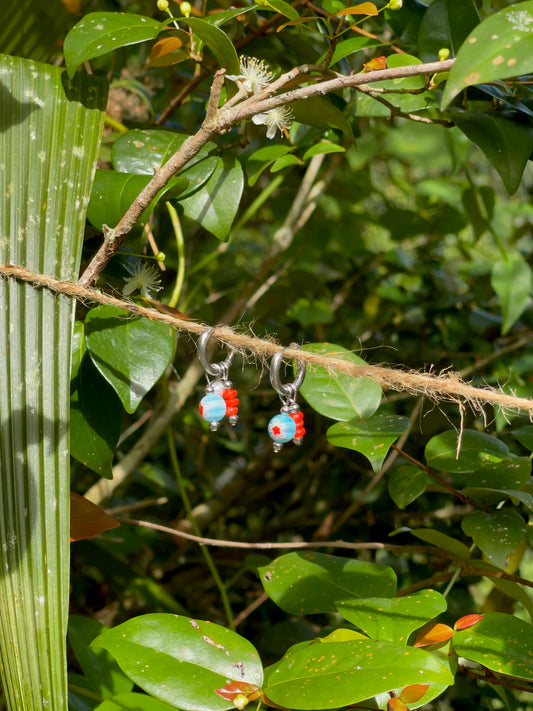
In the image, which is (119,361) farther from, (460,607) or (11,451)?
(460,607)

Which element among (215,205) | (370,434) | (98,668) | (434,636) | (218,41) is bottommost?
(98,668)

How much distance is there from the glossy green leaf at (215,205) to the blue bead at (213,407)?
0.53 feet

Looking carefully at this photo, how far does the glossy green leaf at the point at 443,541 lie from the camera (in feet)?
1.67

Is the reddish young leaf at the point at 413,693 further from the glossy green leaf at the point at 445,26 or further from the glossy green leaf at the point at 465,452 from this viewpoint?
the glossy green leaf at the point at 445,26

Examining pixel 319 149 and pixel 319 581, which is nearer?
pixel 319 581

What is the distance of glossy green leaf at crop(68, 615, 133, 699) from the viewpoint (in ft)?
1.89

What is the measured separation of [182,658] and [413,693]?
14cm

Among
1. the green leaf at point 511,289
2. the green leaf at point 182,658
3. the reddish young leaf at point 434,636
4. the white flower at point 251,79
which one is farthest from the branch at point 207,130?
the green leaf at point 511,289

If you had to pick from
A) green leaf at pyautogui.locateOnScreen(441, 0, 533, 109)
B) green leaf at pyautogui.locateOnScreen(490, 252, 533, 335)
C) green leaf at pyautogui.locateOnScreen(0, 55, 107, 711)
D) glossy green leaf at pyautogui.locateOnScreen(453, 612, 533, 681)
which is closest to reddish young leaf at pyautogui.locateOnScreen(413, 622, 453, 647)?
glossy green leaf at pyautogui.locateOnScreen(453, 612, 533, 681)

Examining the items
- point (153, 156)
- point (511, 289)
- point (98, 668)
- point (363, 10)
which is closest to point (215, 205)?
point (153, 156)

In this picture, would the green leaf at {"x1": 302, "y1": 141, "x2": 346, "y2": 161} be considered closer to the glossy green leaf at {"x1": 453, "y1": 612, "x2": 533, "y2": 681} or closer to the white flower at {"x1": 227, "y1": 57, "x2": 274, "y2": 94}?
the white flower at {"x1": 227, "y1": 57, "x2": 274, "y2": 94}

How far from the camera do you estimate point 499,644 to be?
435 millimetres

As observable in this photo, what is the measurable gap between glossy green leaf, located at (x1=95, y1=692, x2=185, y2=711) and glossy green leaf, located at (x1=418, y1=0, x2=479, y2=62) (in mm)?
490

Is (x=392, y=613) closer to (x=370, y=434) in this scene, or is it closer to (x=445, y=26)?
(x=370, y=434)
